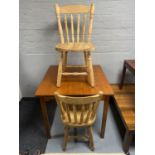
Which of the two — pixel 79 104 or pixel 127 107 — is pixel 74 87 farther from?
pixel 127 107

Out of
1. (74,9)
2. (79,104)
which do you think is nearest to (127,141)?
(79,104)

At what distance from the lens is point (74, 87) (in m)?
1.70

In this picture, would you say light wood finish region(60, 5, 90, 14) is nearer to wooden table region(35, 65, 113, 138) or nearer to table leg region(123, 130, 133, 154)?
wooden table region(35, 65, 113, 138)

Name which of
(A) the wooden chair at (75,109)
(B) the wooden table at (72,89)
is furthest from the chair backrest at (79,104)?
(B) the wooden table at (72,89)

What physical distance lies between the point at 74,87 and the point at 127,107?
68cm

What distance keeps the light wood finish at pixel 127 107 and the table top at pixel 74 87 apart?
13.6 inches

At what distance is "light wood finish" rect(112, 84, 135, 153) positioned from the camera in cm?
156

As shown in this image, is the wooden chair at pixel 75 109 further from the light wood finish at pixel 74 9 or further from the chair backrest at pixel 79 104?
the light wood finish at pixel 74 9

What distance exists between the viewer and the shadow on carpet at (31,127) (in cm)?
173

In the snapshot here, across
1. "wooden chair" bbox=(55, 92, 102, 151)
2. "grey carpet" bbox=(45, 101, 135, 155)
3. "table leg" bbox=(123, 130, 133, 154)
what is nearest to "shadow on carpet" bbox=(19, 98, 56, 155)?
"grey carpet" bbox=(45, 101, 135, 155)

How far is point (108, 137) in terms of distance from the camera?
6.05 feet

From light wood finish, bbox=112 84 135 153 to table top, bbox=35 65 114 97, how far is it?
0.35m
